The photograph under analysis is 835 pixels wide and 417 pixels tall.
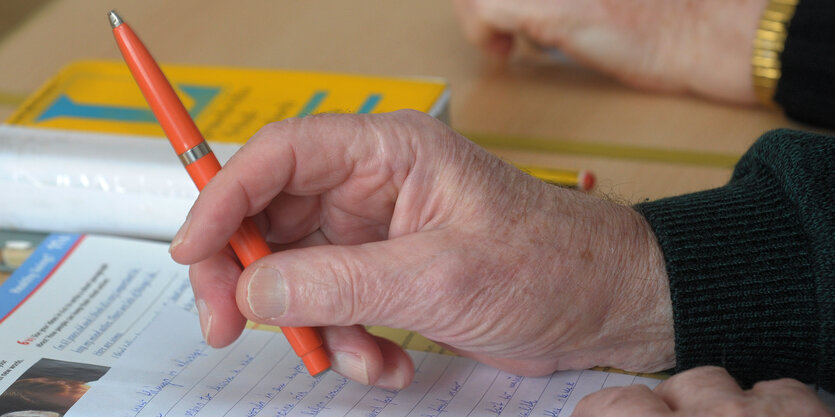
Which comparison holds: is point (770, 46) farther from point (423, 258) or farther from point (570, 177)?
point (423, 258)

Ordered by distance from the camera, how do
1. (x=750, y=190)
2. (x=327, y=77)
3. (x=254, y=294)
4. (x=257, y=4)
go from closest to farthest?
(x=254, y=294) < (x=750, y=190) < (x=327, y=77) < (x=257, y=4)

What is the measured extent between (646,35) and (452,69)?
0.25m

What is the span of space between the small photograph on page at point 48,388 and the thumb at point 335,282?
0.15 meters

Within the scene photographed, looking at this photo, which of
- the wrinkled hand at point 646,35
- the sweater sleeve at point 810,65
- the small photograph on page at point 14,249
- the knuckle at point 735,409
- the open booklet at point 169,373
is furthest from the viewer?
the wrinkled hand at point 646,35

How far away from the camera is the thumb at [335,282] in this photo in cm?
57

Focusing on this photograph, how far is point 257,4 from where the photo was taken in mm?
1339

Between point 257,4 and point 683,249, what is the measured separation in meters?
0.89

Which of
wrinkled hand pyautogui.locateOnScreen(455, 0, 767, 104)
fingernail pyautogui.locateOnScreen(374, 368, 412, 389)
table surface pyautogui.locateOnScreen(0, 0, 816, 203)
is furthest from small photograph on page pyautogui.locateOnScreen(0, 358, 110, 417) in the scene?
wrinkled hand pyautogui.locateOnScreen(455, 0, 767, 104)

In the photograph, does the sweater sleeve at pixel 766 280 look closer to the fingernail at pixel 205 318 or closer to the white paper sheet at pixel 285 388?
the white paper sheet at pixel 285 388

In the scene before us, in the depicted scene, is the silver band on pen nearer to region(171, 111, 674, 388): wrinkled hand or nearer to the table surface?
region(171, 111, 674, 388): wrinkled hand

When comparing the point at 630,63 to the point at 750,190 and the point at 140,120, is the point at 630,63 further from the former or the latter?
the point at 140,120

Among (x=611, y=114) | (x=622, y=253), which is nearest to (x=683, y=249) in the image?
(x=622, y=253)

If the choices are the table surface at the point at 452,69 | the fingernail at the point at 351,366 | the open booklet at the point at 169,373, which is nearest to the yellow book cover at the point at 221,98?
the table surface at the point at 452,69

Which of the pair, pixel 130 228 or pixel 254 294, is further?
pixel 130 228
